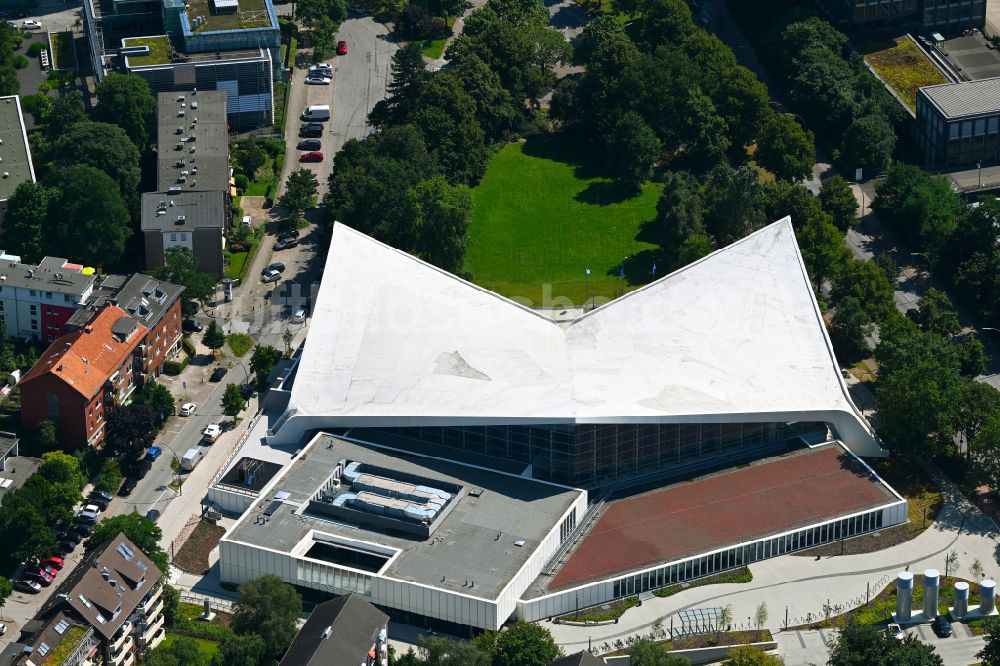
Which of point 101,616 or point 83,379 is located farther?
point 83,379

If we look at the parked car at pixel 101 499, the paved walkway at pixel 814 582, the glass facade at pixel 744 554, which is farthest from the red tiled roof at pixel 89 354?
the glass facade at pixel 744 554

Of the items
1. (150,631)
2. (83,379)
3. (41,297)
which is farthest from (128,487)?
(41,297)

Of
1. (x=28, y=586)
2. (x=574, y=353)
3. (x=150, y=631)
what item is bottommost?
(x=28, y=586)

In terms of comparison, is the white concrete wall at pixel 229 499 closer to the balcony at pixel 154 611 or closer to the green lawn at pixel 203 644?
the balcony at pixel 154 611

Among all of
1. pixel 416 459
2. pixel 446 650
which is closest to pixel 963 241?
pixel 416 459

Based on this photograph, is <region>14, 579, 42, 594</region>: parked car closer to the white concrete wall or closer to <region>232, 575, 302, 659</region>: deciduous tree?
the white concrete wall

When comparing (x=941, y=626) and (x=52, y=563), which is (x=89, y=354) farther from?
(x=941, y=626)

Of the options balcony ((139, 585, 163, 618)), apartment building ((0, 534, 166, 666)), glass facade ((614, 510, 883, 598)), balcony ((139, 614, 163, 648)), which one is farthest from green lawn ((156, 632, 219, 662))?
glass facade ((614, 510, 883, 598))

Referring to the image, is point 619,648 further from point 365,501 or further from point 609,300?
point 609,300
